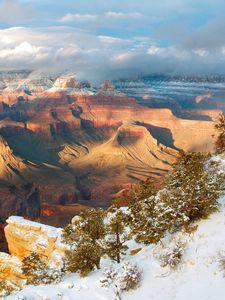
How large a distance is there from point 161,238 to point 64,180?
151 metres

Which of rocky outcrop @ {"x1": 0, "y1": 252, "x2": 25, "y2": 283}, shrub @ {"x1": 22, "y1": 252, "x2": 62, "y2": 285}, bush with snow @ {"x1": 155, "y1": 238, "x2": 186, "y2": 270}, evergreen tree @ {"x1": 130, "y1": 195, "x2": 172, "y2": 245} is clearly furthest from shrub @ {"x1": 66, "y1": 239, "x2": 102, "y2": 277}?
rocky outcrop @ {"x1": 0, "y1": 252, "x2": 25, "y2": 283}

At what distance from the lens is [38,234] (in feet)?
160

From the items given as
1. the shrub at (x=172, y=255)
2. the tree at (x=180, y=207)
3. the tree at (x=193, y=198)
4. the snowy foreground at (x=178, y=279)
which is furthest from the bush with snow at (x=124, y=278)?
the tree at (x=193, y=198)

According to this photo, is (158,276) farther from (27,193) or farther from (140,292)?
(27,193)

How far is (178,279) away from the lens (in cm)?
2694

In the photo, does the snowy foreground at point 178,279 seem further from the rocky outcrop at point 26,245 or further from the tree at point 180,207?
the rocky outcrop at point 26,245

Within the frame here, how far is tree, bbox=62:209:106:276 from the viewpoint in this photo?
3197 centimetres

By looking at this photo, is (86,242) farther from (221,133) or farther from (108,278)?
(221,133)

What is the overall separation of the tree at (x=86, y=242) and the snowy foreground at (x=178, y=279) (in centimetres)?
100

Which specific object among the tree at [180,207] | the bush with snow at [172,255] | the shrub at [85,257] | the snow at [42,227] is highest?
the tree at [180,207]

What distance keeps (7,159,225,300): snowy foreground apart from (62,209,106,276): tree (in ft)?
3.27

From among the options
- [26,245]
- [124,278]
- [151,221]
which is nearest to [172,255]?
[124,278]

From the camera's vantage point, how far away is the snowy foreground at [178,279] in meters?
25.4

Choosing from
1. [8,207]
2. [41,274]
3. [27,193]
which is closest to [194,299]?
[41,274]
